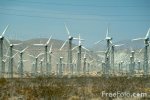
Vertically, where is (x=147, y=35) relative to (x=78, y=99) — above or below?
above

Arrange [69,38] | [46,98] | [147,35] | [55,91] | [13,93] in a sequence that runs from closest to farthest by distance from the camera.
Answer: [46,98]
[55,91]
[13,93]
[147,35]
[69,38]

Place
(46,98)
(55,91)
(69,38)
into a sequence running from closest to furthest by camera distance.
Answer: (46,98) → (55,91) → (69,38)

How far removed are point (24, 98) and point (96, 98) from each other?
3927mm

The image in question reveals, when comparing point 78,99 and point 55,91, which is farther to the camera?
point 55,91

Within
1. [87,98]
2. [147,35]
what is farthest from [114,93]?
[147,35]

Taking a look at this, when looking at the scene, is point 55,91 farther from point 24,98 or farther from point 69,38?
point 69,38

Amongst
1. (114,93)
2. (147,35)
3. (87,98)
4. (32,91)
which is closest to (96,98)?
(87,98)

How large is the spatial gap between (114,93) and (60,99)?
13.1 ft

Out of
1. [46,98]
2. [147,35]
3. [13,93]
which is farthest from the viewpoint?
[147,35]

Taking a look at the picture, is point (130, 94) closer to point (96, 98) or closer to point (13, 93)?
point (96, 98)

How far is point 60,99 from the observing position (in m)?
20.8

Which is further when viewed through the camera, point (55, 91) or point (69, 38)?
point (69, 38)

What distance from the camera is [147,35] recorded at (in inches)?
2933

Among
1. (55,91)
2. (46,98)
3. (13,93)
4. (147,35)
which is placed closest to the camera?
(46,98)
